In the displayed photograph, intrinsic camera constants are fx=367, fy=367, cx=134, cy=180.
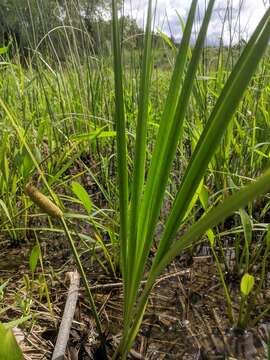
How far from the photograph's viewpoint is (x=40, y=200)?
428mm

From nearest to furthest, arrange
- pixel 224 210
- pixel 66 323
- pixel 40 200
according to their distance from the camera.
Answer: pixel 224 210 → pixel 40 200 → pixel 66 323

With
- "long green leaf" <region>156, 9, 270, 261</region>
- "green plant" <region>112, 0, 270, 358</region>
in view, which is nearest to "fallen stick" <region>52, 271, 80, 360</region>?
"green plant" <region>112, 0, 270, 358</region>

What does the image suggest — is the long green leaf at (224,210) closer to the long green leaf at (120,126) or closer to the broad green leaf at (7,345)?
the long green leaf at (120,126)

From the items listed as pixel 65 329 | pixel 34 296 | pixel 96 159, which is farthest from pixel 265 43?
pixel 96 159

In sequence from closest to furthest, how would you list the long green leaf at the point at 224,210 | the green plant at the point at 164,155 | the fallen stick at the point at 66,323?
the long green leaf at the point at 224,210
the green plant at the point at 164,155
the fallen stick at the point at 66,323

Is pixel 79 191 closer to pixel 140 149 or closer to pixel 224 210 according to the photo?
pixel 140 149

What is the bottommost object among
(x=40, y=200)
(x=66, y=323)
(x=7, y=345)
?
(x=66, y=323)

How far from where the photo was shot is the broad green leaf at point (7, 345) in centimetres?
35

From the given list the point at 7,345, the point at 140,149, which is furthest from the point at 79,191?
the point at 7,345

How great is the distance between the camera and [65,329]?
554mm

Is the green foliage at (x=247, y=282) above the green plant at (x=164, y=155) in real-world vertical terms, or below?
below

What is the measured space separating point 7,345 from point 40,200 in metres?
0.16

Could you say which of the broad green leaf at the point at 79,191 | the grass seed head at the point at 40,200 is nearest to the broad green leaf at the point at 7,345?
the grass seed head at the point at 40,200

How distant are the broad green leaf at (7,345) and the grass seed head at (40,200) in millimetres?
138
